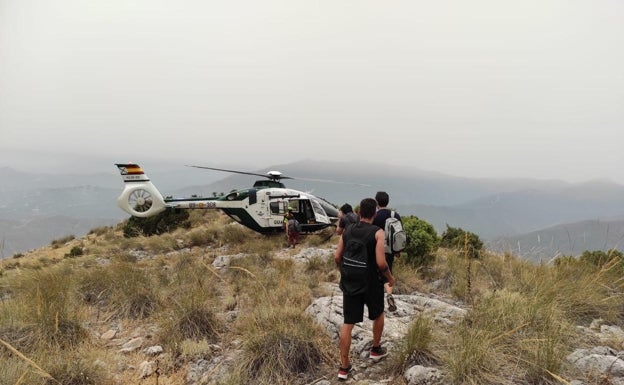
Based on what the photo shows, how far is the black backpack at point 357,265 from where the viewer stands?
405cm

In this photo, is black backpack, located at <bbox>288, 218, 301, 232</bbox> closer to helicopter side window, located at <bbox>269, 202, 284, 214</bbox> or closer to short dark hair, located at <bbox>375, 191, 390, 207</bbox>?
helicopter side window, located at <bbox>269, 202, 284, 214</bbox>

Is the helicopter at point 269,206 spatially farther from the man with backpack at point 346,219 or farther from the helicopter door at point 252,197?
the man with backpack at point 346,219

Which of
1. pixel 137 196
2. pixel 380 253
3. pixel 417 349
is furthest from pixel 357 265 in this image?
pixel 137 196

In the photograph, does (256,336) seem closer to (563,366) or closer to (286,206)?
(563,366)

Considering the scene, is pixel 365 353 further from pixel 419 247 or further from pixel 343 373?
pixel 419 247

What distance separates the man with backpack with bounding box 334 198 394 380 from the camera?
13.3 feet

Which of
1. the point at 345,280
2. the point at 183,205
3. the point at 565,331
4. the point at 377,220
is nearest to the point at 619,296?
the point at 565,331

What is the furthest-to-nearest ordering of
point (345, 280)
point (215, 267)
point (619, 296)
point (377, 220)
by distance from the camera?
1. point (215, 267)
2. point (619, 296)
3. point (377, 220)
4. point (345, 280)

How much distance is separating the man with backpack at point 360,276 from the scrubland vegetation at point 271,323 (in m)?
0.53

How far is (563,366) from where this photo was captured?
3738mm

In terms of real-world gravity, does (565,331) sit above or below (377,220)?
below

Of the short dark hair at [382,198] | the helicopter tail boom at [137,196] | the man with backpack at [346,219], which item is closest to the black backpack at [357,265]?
the man with backpack at [346,219]

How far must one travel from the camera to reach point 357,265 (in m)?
4.05

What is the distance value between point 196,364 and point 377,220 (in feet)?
11.7
